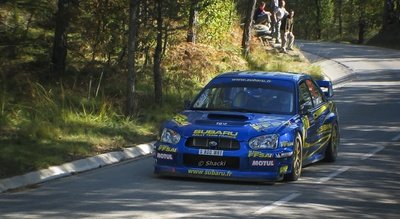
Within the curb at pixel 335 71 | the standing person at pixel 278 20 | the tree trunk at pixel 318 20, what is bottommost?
the curb at pixel 335 71

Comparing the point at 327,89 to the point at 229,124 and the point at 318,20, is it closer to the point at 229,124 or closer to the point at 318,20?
the point at 229,124

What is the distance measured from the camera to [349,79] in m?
Answer: 30.4

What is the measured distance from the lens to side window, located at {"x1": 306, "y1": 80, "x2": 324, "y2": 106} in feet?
41.9

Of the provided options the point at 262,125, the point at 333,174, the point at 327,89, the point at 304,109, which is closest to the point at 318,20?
the point at 327,89

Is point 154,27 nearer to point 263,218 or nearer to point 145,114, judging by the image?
point 145,114

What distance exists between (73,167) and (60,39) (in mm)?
7167

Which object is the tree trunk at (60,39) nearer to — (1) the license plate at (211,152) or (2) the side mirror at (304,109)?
(2) the side mirror at (304,109)

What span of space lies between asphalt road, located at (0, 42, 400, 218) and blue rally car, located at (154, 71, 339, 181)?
25 centimetres

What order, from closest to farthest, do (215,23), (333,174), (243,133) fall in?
(243,133) → (333,174) → (215,23)

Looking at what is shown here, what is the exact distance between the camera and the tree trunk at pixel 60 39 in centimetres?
1789

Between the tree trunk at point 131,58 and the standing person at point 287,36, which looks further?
A: the standing person at point 287,36

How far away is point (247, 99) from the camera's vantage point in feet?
38.3

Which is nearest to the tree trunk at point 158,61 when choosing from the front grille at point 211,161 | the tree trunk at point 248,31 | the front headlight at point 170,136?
the front headlight at point 170,136

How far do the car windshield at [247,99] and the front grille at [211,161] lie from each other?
1161 millimetres
